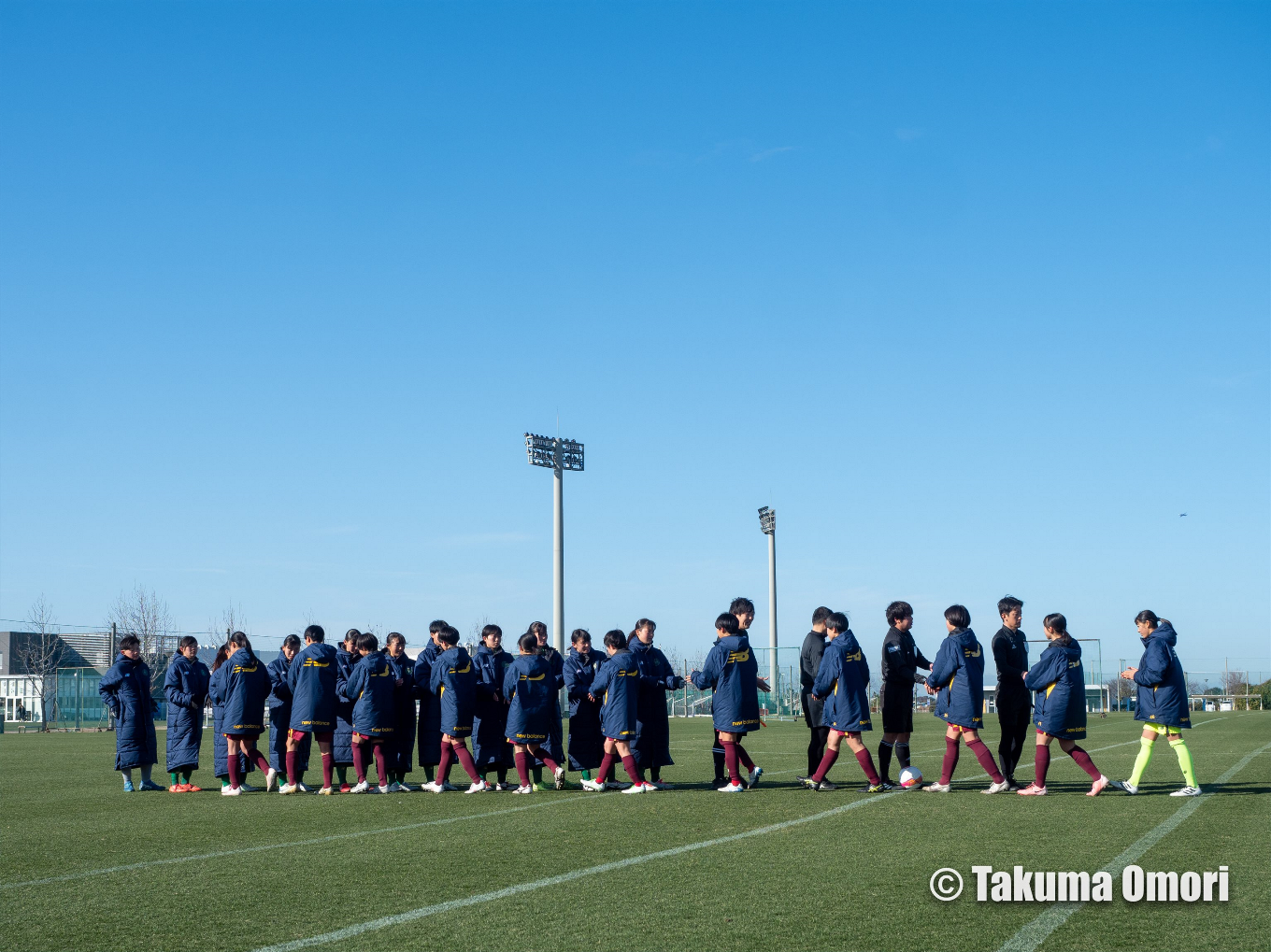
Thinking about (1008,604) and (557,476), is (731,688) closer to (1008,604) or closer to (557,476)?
(1008,604)

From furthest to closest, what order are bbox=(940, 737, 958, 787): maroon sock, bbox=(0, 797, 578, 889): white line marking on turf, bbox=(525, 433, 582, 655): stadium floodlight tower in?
1. bbox=(525, 433, 582, 655): stadium floodlight tower
2. bbox=(940, 737, 958, 787): maroon sock
3. bbox=(0, 797, 578, 889): white line marking on turf

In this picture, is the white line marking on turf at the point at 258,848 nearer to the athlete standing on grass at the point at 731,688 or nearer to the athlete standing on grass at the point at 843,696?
the athlete standing on grass at the point at 731,688

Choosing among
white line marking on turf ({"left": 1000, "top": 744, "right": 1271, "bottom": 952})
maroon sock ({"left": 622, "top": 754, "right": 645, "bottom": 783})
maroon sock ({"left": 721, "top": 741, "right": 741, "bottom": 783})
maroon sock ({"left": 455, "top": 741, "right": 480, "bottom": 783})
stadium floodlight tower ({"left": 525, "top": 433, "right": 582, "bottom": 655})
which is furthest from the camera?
stadium floodlight tower ({"left": 525, "top": 433, "right": 582, "bottom": 655})

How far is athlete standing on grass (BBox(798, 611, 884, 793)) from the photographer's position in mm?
11570

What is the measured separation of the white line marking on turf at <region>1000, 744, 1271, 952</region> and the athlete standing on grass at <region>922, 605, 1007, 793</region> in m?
1.98

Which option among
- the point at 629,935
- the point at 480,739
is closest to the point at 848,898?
the point at 629,935

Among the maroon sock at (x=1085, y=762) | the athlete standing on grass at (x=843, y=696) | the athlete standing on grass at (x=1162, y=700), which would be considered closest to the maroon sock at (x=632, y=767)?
the athlete standing on grass at (x=843, y=696)

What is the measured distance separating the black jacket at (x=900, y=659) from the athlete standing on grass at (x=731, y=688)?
1.46 meters

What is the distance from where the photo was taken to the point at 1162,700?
11.4m

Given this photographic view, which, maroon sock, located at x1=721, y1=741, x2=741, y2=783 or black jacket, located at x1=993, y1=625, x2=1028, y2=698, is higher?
black jacket, located at x1=993, y1=625, x2=1028, y2=698

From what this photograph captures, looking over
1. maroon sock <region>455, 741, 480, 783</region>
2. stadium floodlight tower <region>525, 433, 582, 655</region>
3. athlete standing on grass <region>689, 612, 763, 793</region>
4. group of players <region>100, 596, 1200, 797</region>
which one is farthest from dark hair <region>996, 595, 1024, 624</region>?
stadium floodlight tower <region>525, 433, 582, 655</region>

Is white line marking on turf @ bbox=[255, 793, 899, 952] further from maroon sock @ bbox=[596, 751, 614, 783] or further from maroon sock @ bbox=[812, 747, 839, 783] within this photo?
maroon sock @ bbox=[596, 751, 614, 783]

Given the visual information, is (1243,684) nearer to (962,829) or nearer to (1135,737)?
(1135,737)

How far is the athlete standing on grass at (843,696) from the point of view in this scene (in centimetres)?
1157
